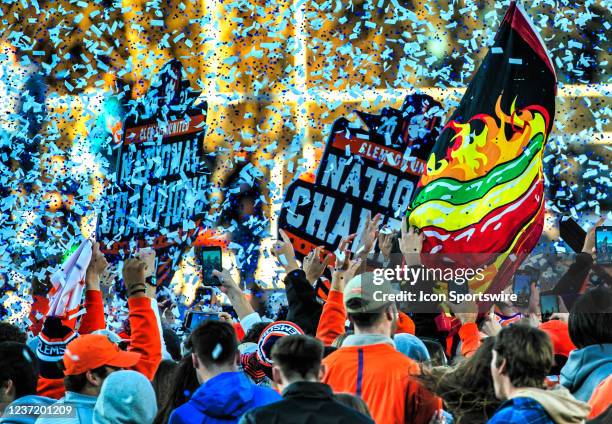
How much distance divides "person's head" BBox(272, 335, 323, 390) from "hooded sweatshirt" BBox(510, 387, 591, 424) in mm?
671

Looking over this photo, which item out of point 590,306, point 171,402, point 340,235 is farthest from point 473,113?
point 171,402

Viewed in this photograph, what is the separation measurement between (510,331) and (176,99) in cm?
715

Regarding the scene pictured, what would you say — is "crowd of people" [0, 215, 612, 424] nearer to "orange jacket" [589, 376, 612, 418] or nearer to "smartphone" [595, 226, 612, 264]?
"orange jacket" [589, 376, 612, 418]

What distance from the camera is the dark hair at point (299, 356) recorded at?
132 inches

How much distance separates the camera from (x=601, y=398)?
3682 mm

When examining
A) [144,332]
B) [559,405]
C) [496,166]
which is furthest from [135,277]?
[496,166]

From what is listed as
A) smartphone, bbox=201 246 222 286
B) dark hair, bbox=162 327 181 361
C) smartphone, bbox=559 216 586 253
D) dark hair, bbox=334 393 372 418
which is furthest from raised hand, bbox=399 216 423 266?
dark hair, bbox=334 393 372 418

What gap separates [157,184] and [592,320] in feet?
17.3

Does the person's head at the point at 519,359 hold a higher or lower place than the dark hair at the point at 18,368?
higher

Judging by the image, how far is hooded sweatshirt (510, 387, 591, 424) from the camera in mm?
2930

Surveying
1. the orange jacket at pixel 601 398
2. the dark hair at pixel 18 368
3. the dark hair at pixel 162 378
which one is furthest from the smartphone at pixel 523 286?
the dark hair at pixel 18 368

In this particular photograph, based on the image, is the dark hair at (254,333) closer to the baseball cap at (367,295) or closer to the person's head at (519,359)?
the baseball cap at (367,295)

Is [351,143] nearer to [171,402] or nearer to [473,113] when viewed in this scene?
[473,113]

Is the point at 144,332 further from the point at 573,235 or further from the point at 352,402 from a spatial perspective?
the point at 573,235
